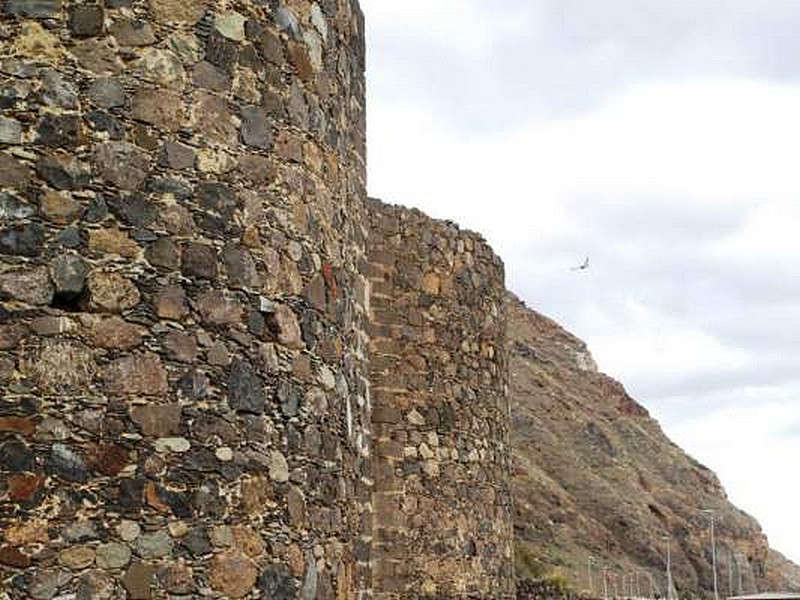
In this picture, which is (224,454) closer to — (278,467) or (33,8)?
(278,467)

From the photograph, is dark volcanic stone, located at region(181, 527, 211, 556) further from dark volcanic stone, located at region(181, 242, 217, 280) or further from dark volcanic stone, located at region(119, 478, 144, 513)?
dark volcanic stone, located at region(181, 242, 217, 280)

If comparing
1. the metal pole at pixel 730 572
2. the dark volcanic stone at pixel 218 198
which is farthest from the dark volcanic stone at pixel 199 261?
the metal pole at pixel 730 572

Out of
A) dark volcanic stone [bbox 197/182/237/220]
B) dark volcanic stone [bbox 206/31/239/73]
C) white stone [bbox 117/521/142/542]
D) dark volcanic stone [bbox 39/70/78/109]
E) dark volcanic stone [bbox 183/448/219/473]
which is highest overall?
dark volcanic stone [bbox 206/31/239/73]

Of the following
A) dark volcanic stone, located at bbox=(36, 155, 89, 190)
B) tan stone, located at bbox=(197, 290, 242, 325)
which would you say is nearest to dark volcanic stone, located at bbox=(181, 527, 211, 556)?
tan stone, located at bbox=(197, 290, 242, 325)

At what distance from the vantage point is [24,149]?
4.93 metres

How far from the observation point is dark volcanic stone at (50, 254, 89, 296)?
487cm

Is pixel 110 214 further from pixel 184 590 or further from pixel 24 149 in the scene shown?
pixel 184 590

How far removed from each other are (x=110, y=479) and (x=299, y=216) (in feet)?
5.19

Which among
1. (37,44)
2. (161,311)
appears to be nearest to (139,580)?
(161,311)

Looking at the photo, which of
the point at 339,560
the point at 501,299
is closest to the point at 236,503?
the point at 339,560

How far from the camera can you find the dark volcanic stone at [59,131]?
4.97 meters

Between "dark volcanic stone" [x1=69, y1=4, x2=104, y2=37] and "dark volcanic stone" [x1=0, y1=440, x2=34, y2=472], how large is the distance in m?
1.65

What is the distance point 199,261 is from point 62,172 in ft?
2.12

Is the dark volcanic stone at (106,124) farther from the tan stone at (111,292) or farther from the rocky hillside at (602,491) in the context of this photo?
the rocky hillside at (602,491)
